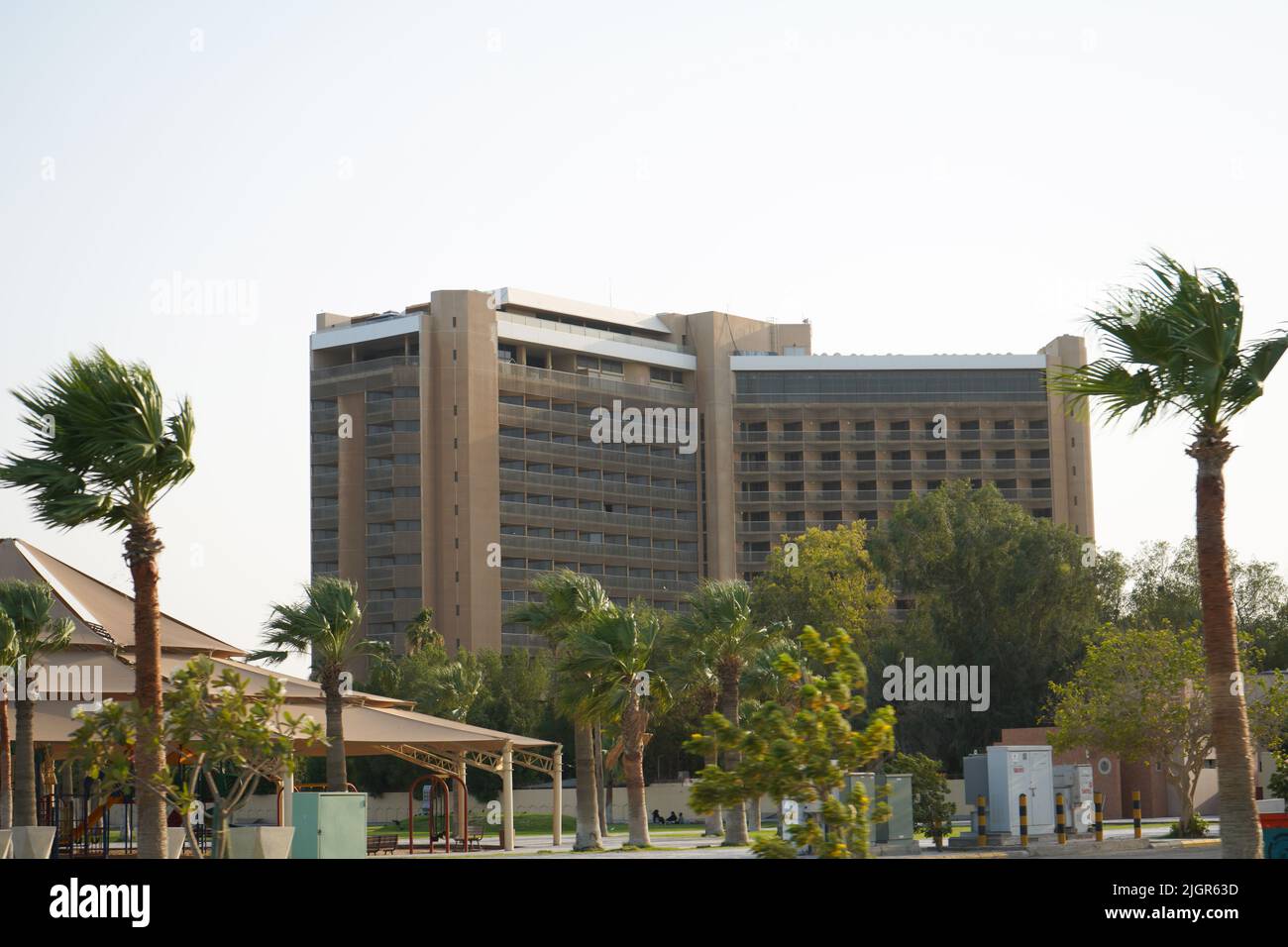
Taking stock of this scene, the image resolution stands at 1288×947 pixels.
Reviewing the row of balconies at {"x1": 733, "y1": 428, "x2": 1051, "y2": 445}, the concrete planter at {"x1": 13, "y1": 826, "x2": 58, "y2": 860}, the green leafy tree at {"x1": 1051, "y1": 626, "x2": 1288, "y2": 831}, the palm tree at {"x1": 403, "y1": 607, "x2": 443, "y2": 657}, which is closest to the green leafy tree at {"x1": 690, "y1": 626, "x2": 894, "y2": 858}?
the concrete planter at {"x1": 13, "y1": 826, "x2": 58, "y2": 860}

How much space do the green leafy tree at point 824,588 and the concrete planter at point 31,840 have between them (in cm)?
5815

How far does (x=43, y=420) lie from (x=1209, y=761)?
170 feet

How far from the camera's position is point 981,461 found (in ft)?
452

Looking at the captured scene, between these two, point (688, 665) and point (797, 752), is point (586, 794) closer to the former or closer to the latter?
point (688, 665)

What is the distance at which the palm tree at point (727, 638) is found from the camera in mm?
44875

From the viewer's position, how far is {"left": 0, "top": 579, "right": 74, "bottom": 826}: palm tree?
130 feet

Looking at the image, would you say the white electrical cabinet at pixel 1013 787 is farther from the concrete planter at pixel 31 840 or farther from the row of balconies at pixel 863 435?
the row of balconies at pixel 863 435

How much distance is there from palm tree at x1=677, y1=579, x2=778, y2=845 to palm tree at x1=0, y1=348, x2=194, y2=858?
22702 millimetres

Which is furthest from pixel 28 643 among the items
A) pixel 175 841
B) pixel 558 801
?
pixel 558 801

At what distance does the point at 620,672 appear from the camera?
43344 millimetres

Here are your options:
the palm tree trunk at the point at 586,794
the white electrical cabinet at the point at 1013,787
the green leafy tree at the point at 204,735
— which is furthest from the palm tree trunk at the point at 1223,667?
the palm tree trunk at the point at 586,794
